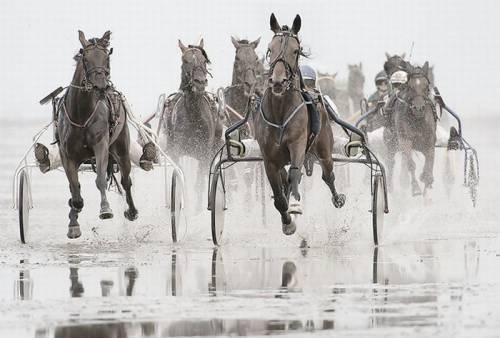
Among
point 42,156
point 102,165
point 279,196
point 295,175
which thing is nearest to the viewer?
point 295,175

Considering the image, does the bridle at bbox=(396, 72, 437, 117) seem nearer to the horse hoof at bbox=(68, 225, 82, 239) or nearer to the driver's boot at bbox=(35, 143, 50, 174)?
the driver's boot at bbox=(35, 143, 50, 174)

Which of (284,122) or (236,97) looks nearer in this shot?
(284,122)

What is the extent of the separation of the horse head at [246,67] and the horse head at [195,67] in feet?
7.19

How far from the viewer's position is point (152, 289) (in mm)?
14000

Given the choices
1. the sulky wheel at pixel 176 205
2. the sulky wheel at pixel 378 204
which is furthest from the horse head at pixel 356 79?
the sulky wheel at pixel 378 204

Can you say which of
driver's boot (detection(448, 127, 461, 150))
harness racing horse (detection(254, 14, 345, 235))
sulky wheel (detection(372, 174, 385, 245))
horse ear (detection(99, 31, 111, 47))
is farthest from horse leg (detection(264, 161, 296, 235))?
driver's boot (detection(448, 127, 461, 150))

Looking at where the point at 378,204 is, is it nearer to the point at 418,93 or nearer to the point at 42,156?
the point at 42,156

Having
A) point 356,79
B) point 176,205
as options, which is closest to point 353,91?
point 356,79

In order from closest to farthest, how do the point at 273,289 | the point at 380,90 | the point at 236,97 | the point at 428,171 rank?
the point at 273,289
the point at 428,171
the point at 236,97
the point at 380,90

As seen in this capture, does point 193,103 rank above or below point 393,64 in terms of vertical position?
below

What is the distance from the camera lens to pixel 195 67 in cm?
2309

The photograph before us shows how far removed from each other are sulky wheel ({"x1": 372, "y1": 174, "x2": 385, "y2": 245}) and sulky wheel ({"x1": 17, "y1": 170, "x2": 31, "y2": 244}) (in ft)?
13.5

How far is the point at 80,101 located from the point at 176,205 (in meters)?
2.05

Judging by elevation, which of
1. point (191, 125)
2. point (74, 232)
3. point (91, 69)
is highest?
point (91, 69)
